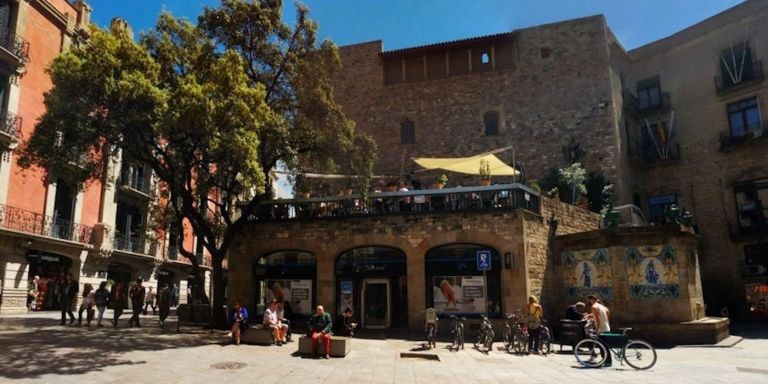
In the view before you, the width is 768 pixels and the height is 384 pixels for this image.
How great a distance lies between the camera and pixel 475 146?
29.6m

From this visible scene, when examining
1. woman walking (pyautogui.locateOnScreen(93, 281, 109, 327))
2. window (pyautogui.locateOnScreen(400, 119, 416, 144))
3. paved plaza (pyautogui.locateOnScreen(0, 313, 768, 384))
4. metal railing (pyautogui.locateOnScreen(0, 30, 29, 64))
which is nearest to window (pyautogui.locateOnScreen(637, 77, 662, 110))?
window (pyautogui.locateOnScreen(400, 119, 416, 144))

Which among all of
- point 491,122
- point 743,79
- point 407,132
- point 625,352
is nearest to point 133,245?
point 407,132

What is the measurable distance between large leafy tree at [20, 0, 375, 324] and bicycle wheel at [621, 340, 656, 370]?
9.76 metres

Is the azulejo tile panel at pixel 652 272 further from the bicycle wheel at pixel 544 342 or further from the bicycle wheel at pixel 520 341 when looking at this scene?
the bicycle wheel at pixel 520 341

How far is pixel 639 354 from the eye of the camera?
11.2 m

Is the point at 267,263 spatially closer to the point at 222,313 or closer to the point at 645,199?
the point at 222,313

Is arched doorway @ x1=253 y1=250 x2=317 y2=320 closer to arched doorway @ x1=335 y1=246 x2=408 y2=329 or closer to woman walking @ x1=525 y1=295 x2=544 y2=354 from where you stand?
arched doorway @ x1=335 y1=246 x2=408 y2=329

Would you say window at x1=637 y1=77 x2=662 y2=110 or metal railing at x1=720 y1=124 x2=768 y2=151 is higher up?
window at x1=637 y1=77 x2=662 y2=110

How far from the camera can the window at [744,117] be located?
1038 inches

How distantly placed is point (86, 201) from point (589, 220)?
77.5 feet

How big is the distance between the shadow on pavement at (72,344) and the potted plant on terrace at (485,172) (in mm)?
10459

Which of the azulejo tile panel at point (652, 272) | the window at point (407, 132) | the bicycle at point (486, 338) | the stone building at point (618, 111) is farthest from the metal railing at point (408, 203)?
the window at point (407, 132)

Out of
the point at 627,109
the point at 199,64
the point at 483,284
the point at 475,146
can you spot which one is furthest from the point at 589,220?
the point at 199,64

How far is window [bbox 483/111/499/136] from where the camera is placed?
29844 millimetres
